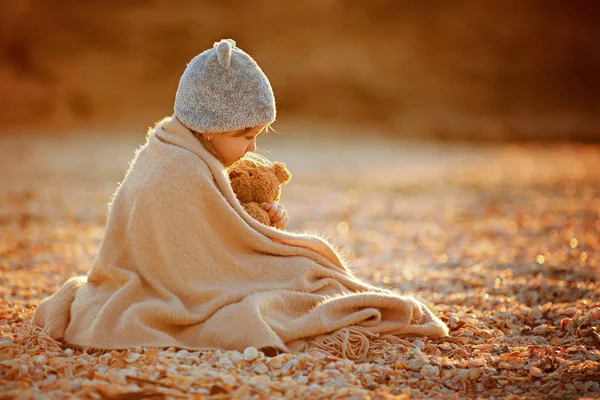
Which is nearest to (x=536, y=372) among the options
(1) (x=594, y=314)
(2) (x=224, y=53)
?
(1) (x=594, y=314)

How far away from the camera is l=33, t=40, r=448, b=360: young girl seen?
408 cm

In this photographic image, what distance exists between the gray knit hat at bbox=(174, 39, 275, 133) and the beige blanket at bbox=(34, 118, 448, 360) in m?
0.15

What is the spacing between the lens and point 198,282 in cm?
420

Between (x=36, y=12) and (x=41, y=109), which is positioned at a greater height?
(x=36, y=12)

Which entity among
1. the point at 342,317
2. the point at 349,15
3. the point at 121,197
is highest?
the point at 349,15

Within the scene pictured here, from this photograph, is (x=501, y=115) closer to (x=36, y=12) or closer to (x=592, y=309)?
(x=36, y=12)

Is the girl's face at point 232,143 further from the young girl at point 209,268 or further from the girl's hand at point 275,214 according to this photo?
the girl's hand at point 275,214

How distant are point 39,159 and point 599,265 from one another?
13651 mm

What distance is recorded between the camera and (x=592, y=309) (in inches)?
208

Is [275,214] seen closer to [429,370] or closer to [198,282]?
[198,282]

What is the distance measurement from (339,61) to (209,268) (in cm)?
2842

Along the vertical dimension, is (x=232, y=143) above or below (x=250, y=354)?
above

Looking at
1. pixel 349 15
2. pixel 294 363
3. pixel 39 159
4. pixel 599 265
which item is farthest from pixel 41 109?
pixel 294 363

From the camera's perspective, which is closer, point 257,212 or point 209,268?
point 209,268
